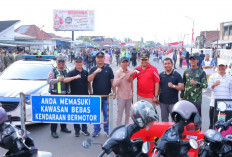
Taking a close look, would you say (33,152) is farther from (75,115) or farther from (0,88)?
(0,88)

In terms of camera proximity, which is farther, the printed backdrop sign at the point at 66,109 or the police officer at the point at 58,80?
the police officer at the point at 58,80

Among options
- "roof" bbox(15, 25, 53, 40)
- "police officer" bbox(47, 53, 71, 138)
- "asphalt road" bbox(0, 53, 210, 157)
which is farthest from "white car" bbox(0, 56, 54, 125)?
"roof" bbox(15, 25, 53, 40)

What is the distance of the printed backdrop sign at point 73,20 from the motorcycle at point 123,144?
4878 cm

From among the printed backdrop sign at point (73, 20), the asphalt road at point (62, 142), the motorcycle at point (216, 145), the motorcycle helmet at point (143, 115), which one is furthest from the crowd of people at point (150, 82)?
the printed backdrop sign at point (73, 20)

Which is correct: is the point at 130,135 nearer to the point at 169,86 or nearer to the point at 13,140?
the point at 13,140

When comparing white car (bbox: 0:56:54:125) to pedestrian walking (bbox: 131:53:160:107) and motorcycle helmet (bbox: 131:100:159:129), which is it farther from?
motorcycle helmet (bbox: 131:100:159:129)

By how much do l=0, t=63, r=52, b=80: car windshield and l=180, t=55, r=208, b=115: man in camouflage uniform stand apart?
13.0ft

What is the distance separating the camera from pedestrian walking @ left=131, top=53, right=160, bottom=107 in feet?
17.6

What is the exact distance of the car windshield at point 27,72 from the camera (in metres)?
7.17

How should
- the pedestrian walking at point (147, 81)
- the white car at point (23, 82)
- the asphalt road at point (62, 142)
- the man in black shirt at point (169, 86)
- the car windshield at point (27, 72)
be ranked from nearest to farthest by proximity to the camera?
the asphalt road at point (62, 142) < the man in black shirt at point (169, 86) < the pedestrian walking at point (147, 81) < the white car at point (23, 82) < the car windshield at point (27, 72)

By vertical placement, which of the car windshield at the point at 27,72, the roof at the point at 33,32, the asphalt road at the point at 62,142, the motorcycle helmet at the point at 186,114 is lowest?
the asphalt road at the point at 62,142

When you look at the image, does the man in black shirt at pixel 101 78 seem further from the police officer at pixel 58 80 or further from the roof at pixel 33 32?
the roof at pixel 33 32

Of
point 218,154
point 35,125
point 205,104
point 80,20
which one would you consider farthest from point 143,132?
point 80,20

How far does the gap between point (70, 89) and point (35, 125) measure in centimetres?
170
